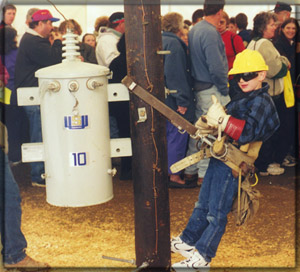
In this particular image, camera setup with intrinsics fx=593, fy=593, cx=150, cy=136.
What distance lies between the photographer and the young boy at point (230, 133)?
378cm

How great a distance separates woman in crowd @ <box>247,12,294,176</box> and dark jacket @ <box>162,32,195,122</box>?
803 mm

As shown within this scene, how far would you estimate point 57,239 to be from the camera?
4.94 meters

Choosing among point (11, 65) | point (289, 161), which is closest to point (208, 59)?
point (289, 161)

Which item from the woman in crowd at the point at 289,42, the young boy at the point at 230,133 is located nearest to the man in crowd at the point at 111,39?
the woman in crowd at the point at 289,42

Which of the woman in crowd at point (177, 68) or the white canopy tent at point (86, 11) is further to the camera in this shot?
the white canopy tent at point (86, 11)

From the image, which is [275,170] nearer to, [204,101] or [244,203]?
[204,101]

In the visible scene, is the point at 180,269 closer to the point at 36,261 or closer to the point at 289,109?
the point at 36,261

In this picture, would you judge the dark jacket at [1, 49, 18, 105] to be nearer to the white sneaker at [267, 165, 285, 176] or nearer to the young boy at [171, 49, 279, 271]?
the white sneaker at [267, 165, 285, 176]

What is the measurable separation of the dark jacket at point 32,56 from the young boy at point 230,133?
2.68 metres

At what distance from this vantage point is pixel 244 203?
397 centimetres

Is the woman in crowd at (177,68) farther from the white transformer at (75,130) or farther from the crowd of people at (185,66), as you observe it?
the white transformer at (75,130)

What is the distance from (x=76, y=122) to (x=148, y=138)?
1.70 ft

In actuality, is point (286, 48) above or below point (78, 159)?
above

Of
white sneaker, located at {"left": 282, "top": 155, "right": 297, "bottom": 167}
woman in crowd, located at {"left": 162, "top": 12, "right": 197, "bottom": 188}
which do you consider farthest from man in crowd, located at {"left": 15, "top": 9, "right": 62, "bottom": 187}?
white sneaker, located at {"left": 282, "top": 155, "right": 297, "bottom": 167}
